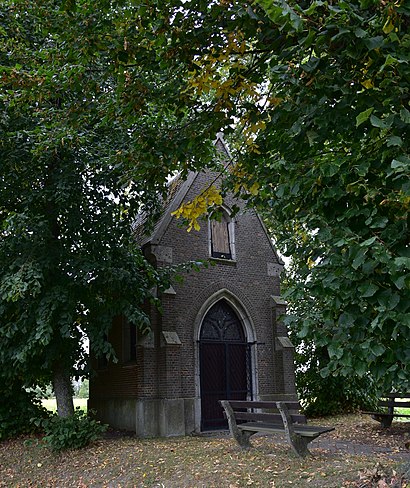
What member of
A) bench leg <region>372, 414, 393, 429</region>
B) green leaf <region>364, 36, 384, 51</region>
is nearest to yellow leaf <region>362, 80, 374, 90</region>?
green leaf <region>364, 36, 384, 51</region>

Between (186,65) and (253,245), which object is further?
(253,245)

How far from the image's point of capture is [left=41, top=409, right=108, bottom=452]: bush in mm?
11141

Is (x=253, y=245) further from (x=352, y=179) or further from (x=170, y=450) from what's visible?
(x=352, y=179)

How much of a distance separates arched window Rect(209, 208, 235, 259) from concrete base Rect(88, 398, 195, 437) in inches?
186

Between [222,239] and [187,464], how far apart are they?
359 inches

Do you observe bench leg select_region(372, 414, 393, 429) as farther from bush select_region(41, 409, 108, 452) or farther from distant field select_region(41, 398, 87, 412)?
distant field select_region(41, 398, 87, 412)

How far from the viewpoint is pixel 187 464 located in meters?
9.28

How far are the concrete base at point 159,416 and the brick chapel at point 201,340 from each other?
0.03 metres

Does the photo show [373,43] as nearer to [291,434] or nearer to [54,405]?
[291,434]

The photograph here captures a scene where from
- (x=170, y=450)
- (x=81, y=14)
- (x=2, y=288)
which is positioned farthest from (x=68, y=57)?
(x=170, y=450)

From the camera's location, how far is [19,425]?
44.0 ft

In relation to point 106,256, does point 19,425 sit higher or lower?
lower

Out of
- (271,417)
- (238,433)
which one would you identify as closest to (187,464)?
(238,433)

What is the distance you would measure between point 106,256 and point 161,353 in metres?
3.97
